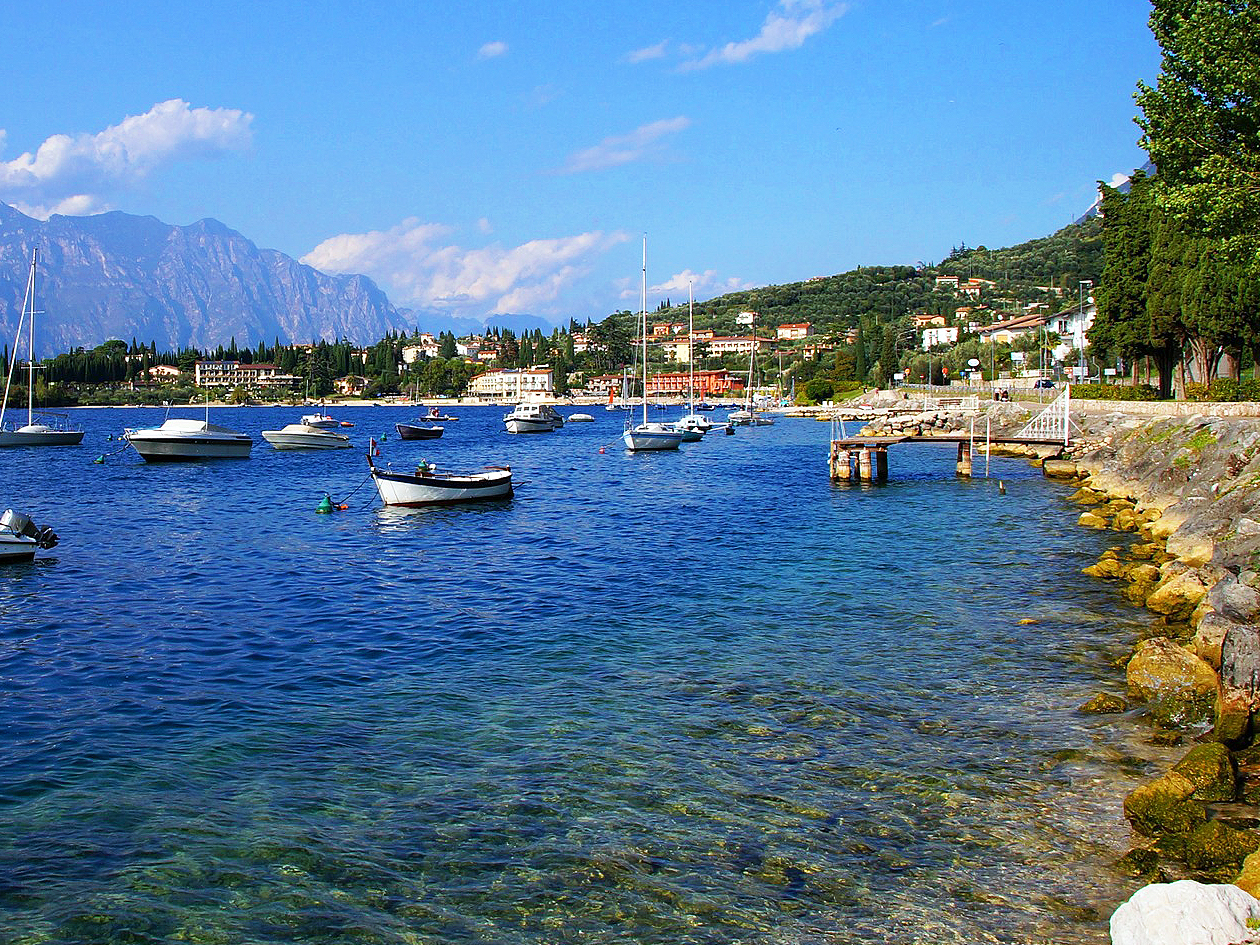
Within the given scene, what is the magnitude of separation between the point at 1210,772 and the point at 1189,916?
502cm

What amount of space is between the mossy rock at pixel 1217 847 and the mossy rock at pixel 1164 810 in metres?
0.19

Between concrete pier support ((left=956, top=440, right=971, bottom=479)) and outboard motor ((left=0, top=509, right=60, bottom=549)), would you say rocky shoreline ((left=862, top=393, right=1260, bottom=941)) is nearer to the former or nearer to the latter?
concrete pier support ((left=956, top=440, right=971, bottom=479))

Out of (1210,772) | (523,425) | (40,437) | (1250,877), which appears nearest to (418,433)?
(523,425)

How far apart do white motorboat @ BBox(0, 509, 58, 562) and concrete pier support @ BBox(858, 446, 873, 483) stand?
3555cm

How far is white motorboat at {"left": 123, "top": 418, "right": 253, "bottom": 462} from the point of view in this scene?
206 ft

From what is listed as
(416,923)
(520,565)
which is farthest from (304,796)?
(520,565)

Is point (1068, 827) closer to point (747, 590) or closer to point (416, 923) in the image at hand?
point (416, 923)

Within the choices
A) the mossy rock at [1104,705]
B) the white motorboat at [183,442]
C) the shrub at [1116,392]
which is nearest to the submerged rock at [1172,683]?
the mossy rock at [1104,705]

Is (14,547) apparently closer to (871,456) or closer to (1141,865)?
(1141,865)

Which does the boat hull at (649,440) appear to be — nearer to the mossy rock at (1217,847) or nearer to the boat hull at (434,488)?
the boat hull at (434,488)

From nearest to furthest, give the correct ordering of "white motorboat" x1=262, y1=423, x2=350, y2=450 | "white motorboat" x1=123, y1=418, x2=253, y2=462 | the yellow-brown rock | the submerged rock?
the submerged rock, the yellow-brown rock, "white motorboat" x1=123, y1=418, x2=253, y2=462, "white motorboat" x1=262, y1=423, x2=350, y2=450

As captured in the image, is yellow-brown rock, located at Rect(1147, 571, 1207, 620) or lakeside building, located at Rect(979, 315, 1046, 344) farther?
lakeside building, located at Rect(979, 315, 1046, 344)

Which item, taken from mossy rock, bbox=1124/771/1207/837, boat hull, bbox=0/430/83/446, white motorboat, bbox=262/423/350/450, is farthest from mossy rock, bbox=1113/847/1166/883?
boat hull, bbox=0/430/83/446

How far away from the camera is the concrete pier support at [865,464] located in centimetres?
4819
